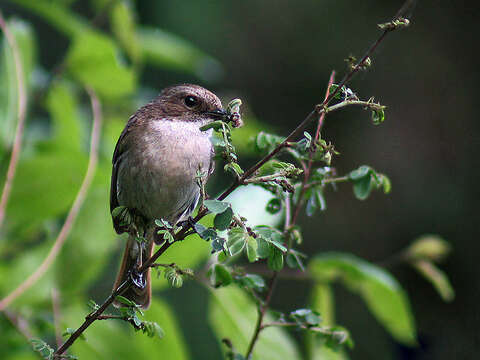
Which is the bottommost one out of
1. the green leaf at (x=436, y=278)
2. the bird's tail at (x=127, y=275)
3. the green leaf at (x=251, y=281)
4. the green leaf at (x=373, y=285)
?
the bird's tail at (x=127, y=275)

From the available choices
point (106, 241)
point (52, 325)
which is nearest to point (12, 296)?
point (52, 325)

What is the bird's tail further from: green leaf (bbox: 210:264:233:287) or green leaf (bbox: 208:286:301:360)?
green leaf (bbox: 210:264:233:287)

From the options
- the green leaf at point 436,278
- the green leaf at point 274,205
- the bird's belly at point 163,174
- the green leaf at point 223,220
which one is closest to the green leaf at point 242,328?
the bird's belly at point 163,174

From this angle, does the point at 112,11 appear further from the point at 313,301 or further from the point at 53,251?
the point at 313,301

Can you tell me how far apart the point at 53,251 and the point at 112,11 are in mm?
1173

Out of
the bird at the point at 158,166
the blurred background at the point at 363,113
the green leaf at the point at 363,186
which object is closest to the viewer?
the green leaf at the point at 363,186

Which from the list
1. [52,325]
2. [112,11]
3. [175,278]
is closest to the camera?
[175,278]

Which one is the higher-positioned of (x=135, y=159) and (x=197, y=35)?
(x=135, y=159)

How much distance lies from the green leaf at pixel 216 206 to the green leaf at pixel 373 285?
3.87 feet

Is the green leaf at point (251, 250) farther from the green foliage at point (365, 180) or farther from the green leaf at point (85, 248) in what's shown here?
the green leaf at point (85, 248)

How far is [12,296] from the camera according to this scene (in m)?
2.73

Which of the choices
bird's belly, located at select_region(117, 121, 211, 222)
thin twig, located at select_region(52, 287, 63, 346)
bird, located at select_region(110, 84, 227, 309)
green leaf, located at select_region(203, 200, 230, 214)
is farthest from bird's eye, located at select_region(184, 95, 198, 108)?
green leaf, located at select_region(203, 200, 230, 214)

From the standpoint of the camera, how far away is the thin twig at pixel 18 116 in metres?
2.81

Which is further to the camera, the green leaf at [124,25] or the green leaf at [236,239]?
the green leaf at [124,25]
